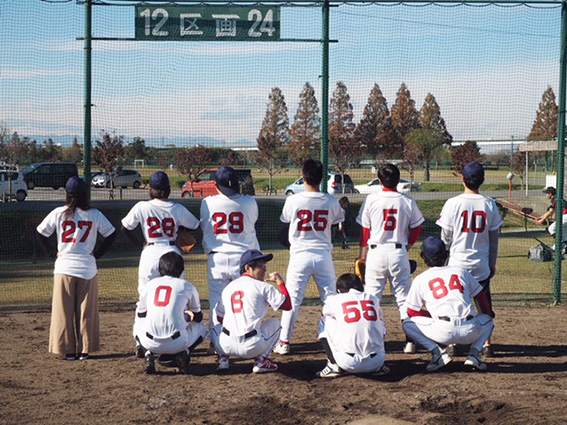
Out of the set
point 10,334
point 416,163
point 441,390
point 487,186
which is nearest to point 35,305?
point 10,334

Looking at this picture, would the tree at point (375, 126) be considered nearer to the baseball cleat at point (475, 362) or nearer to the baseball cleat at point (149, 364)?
the baseball cleat at point (475, 362)

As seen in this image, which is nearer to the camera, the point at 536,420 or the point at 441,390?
the point at 536,420

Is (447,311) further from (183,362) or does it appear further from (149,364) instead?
(149,364)

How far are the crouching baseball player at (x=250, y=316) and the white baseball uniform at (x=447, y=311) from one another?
1.26m

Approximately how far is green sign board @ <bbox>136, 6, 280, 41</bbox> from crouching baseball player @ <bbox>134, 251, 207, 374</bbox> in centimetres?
406

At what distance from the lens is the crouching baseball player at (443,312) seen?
665 centimetres

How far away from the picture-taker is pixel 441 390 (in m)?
6.21

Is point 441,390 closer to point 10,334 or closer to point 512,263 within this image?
point 10,334

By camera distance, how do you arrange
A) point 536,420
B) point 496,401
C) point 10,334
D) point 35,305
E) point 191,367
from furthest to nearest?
point 35,305, point 10,334, point 191,367, point 496,401, point 536,420

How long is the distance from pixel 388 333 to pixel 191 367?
2.67 metres

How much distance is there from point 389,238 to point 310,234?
31.8 inches

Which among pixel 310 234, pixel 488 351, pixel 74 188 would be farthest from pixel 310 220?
pixel 74 188

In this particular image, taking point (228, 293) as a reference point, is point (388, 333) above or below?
below

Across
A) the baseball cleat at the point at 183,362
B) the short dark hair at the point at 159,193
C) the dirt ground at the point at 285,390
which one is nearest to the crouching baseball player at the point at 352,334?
the dirt ground at the point at 285,390
